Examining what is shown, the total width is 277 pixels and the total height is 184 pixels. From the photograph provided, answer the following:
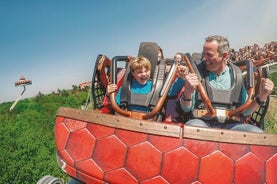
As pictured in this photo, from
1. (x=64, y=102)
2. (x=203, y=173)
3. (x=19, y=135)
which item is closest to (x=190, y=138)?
(x=203, y=173)

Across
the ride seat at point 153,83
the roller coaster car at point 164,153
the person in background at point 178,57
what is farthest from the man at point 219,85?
the person in background at point 178,57

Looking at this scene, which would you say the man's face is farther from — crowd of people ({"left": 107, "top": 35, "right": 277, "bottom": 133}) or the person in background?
the person in background

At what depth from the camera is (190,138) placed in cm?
164

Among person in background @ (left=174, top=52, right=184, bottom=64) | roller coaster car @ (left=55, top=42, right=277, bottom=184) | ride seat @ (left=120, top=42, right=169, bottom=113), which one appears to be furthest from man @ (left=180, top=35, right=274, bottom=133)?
person in background @ (left=174, top=52, right=184, bottom=64)

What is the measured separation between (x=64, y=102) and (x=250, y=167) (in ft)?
85.9

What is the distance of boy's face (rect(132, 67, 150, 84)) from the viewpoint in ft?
8.37

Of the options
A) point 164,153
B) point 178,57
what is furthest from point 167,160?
point 178,57

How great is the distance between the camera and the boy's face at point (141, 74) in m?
2.55

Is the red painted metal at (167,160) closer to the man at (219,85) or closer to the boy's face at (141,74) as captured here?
the man at (219,85)

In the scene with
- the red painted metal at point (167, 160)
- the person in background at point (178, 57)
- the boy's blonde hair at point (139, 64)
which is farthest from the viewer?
the person in background at point (178, 57)

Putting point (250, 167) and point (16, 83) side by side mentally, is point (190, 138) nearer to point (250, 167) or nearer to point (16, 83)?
point (250, 167)

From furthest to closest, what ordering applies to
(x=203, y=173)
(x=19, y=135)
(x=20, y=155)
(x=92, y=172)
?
1. (x=19, y=135)
2. (x=20, y=155)
3. (x=92, y=172)
4. (x=203, y=173)

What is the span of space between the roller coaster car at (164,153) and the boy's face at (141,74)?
818mm

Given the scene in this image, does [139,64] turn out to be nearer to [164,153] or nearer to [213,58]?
[213,58]
